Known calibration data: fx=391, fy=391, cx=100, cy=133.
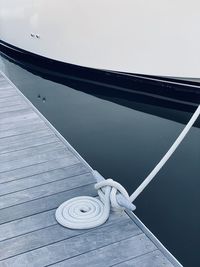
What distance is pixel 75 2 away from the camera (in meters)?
4.46

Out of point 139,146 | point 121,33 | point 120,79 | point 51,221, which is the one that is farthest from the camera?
point 120,79

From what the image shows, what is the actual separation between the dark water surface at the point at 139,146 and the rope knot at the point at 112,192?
18.3 inches

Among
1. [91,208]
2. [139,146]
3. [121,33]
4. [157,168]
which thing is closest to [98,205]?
[91,208]

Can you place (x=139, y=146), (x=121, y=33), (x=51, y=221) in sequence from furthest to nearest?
(x=121, y=33) < (x=139, y=146) < (x=51, y=221)

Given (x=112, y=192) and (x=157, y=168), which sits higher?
(x=157, y=168)

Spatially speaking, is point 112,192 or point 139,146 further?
point 139,146

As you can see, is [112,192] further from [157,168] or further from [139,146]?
[139,146]

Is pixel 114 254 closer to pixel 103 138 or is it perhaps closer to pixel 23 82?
pixel 103 138

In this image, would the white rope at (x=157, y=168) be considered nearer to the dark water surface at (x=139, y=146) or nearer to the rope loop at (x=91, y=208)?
the rope loop at (x=91, y=208)

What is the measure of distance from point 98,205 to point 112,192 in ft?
0.39

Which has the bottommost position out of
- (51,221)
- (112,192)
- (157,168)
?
(51,221)

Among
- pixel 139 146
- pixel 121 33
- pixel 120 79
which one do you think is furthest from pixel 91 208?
pixel 120 79

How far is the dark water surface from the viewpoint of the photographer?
7.93ft

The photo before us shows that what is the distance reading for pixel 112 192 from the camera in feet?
6.58
